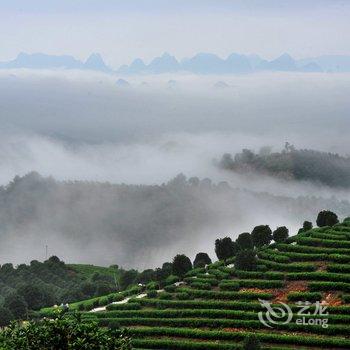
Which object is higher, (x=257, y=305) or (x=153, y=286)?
(x=153, y=286)

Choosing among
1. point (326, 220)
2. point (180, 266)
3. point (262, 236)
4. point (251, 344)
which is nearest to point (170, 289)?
point (180, 266)

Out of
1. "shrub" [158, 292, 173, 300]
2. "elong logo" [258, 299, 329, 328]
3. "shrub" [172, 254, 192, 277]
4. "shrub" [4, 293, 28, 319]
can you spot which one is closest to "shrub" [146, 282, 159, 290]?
"shrub" [172, 254, 192, 277]

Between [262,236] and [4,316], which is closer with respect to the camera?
[4,316]

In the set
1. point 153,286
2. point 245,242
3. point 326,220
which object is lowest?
point 153,286

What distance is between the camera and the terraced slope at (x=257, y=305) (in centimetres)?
5306

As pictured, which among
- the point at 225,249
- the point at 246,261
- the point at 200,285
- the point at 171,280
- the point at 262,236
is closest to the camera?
the point at 200,285

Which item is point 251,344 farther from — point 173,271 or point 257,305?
point 173,271

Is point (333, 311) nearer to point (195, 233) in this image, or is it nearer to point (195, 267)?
point (195, 267)

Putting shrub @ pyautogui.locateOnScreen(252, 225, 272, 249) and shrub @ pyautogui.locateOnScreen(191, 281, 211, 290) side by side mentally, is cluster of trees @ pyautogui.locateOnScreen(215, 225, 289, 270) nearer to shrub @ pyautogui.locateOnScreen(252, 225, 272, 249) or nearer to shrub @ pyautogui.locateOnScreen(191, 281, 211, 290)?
shrub @ pyautogui.locateOnScreen(252, 225, 272, 249)

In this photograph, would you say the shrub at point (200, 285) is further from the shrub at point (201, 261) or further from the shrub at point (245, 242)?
the shrub at point (245, 242)

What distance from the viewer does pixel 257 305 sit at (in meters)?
57.3

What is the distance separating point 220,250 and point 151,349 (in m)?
23.3

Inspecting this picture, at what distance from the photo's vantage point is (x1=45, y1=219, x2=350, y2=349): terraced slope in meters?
53.1

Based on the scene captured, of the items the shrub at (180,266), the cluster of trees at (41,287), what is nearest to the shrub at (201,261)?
the shrub at (180,266)
